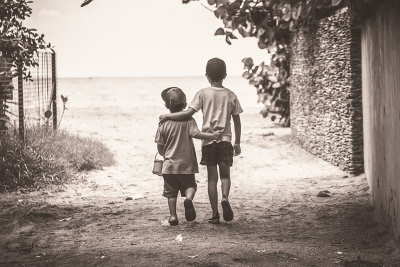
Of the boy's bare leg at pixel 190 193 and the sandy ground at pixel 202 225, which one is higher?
the boy's bare leg at pixel 190 193

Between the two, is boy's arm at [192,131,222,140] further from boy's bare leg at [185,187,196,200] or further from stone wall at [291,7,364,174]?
stone wall at [291,7,364,174]

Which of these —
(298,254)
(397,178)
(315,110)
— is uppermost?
(315,110)

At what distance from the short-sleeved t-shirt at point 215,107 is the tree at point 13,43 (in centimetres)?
472

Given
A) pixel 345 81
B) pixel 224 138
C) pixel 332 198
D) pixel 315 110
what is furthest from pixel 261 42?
pixel 224 138

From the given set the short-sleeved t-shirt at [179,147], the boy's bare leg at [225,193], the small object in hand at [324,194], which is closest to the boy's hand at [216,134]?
the short-sleeved t-shirt at [179,147]

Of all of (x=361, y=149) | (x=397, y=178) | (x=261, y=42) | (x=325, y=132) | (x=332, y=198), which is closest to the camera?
(x=397, y=178)

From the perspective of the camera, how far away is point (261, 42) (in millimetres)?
14195

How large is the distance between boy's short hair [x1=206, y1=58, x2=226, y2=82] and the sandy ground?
5.28ft

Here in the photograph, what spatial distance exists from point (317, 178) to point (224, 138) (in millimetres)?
4119

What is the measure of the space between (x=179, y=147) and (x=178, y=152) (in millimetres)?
57

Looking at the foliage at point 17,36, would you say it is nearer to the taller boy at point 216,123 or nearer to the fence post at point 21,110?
the fence post at point 21,110

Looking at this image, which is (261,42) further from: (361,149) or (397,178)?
(397,178)

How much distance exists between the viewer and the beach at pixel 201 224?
5.27 m

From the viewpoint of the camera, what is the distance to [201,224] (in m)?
6.65
